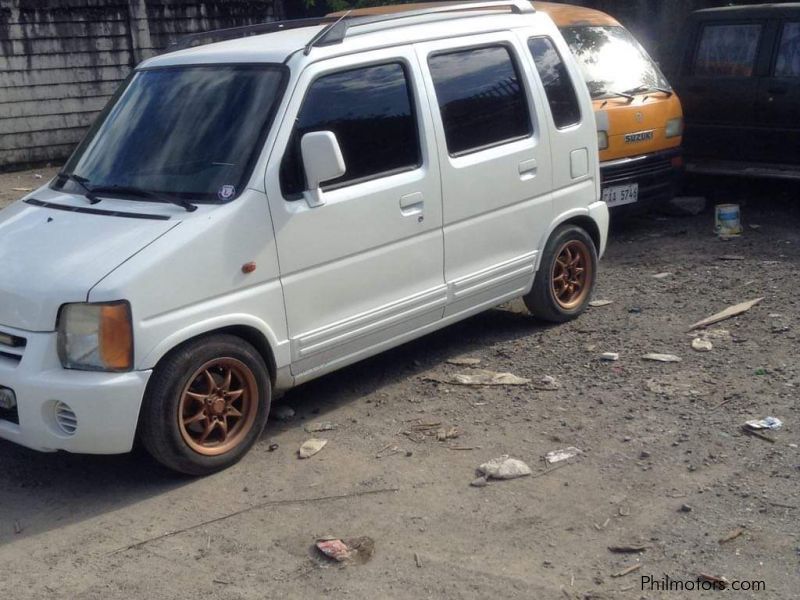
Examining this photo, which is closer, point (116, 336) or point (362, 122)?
point (116, 336)

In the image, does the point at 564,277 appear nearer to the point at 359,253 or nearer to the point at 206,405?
the point at 359,253

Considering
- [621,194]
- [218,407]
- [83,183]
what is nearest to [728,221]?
[621,194]

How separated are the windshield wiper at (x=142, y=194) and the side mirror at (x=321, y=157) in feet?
1.97

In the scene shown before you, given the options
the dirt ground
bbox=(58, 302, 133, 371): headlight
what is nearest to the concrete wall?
the dirt ground

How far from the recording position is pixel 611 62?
376 inches

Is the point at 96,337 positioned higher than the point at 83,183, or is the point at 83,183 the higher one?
the point at 83,183

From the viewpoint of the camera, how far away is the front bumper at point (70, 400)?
15.2 feet

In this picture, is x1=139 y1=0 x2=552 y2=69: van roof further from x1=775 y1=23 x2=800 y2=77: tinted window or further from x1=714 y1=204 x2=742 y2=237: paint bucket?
x1=775 y1=23 x2=800 y2=77: tinted window

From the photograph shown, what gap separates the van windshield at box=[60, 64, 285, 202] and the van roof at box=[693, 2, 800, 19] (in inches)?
256

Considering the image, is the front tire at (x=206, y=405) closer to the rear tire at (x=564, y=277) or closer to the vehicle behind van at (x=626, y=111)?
the rear tire at (x=564, y=277)

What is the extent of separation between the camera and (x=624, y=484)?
486 cm

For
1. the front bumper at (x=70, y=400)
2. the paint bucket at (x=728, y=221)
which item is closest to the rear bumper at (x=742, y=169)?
the paint bucket at (x=728, y=221)

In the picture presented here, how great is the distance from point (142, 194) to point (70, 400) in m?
1.19

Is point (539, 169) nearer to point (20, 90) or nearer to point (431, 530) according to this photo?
point (431, 530)
